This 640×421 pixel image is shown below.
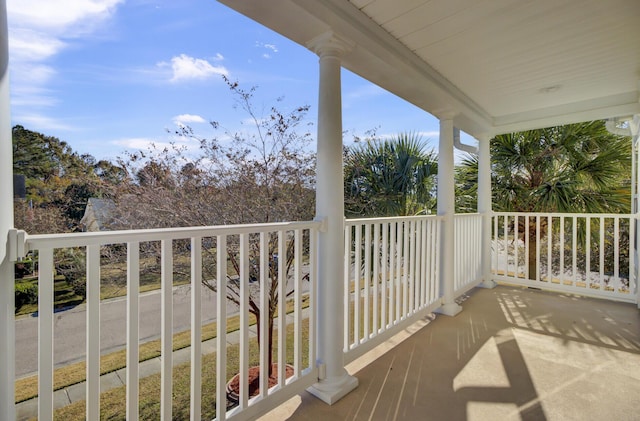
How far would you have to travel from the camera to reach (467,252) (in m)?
3.83

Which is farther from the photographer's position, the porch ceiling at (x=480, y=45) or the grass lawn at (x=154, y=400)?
→ the grass lawn at (x=154, y=400)

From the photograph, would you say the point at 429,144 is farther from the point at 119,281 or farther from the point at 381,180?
the point at 119,281

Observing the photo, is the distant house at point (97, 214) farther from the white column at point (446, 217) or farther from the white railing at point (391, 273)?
the white column at point (446, 217)

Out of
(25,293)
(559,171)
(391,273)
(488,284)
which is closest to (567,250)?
(559,171)

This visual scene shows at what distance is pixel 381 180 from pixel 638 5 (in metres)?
3.01

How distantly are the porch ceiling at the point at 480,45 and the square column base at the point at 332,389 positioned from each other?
6.67 ft

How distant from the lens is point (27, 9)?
223 cm

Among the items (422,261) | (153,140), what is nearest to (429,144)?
(422,261)

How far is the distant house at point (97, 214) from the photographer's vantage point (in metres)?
2.40

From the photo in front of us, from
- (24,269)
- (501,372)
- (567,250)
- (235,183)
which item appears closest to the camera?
(24,269)

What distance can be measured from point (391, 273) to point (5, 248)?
2.22 metres

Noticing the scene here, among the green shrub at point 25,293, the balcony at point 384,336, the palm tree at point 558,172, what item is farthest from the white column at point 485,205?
the green shrub at point 25,293

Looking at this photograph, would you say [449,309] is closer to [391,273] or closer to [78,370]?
[391,273]

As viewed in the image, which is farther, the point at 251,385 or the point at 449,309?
the point at 449,309
